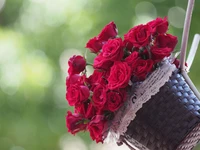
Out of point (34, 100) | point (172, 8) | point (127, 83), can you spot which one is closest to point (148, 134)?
point (127, 83)

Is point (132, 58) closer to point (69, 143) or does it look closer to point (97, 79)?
point (97, 79)

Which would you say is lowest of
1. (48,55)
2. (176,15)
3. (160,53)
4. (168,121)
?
(168,121)

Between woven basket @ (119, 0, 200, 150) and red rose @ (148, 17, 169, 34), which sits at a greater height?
red rose @ (148, 17, 169, 34)

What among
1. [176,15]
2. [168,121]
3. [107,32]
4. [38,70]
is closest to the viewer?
[168,121]

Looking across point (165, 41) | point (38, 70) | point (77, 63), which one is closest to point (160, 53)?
point (165, 41)

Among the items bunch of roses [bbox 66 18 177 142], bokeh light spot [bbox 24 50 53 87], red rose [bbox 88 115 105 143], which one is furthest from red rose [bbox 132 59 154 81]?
bokeh light spot [bbox 24 50 53 87]

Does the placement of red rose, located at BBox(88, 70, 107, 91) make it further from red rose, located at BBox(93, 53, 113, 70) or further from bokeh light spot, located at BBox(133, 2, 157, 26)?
bokeh light spot, located at BBox(133, 2, 157, 26)

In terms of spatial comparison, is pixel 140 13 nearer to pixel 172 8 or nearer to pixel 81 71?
pixel 172 8
